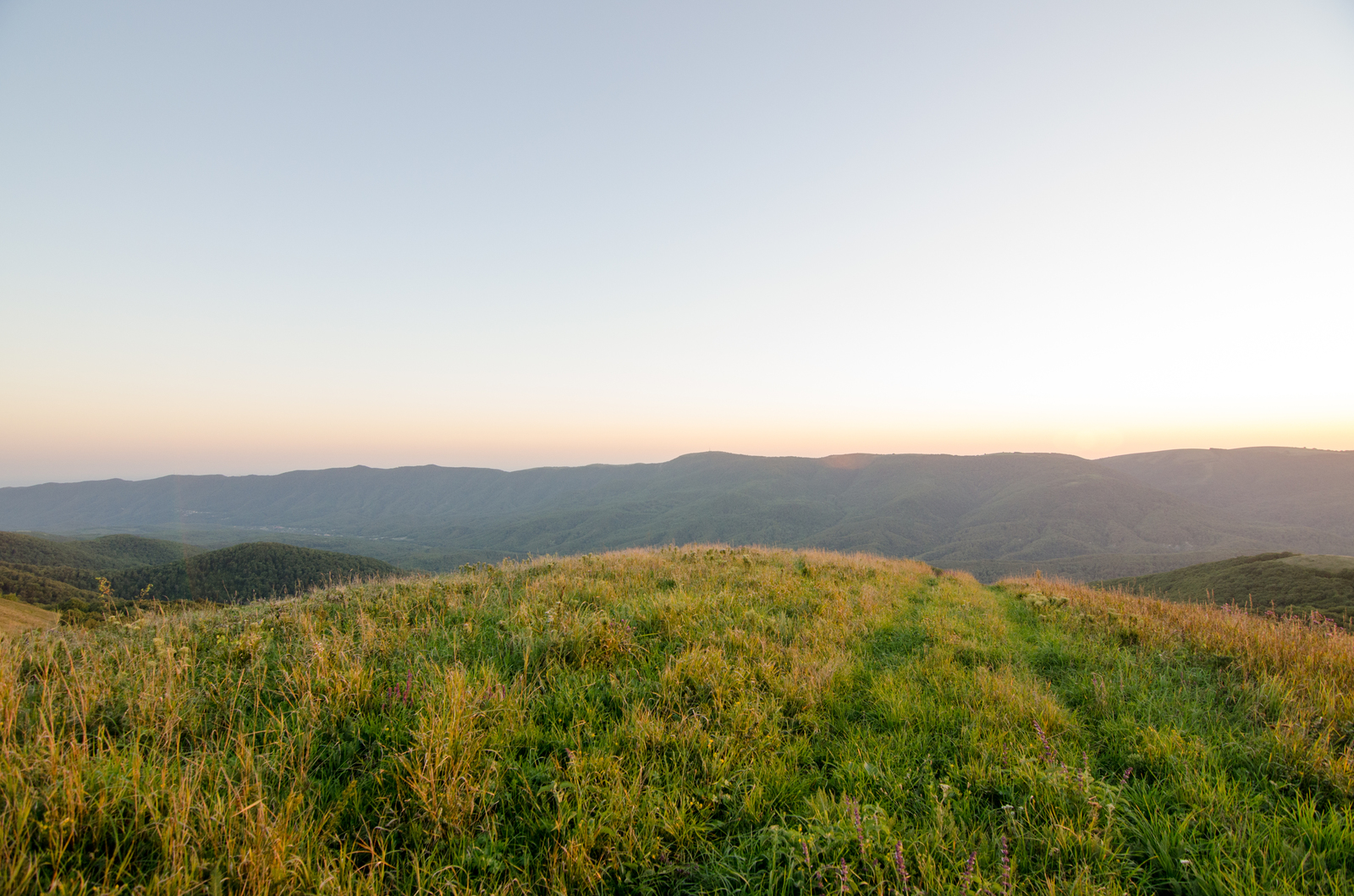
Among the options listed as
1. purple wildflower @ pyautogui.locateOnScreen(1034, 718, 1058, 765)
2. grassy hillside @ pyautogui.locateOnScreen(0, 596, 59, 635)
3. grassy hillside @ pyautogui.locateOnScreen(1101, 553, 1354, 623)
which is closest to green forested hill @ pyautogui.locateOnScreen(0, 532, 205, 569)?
grassy hillside @ pyautogui.locateOnScreen(0, 596, 59, 635)

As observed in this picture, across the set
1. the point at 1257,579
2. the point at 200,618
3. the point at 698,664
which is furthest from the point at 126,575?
the point at 1257,579

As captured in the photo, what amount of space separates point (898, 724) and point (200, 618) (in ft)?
29.0

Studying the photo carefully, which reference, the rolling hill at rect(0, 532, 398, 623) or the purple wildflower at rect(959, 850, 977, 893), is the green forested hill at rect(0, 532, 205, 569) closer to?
the rolling hill at rect(0, 532, 398, 623)

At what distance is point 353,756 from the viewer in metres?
3.32

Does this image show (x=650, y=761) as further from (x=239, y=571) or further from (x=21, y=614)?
(x=239, y=571)

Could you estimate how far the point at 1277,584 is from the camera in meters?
16.0

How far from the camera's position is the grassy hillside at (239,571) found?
84.0 m

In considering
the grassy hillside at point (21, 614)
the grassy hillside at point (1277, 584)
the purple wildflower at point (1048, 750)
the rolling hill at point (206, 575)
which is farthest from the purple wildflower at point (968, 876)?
the rolling hill at point (206, 575)

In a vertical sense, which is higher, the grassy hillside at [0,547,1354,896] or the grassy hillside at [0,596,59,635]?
the grassy hillside at [0,547,1354,896]

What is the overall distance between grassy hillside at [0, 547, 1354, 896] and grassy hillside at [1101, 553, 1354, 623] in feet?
33.7

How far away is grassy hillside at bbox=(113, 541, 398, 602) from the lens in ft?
276

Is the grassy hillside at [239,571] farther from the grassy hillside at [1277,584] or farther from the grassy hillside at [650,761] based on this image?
the grassy hillside at [1277,584]

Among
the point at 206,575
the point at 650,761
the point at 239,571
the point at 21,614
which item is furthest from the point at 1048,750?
the point at 206,575

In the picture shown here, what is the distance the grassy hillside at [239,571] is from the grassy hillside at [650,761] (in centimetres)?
9162
